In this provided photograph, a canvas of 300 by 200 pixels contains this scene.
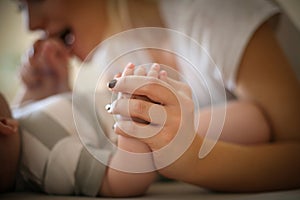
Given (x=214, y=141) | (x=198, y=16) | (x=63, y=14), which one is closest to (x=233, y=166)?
(x=214, y=141)

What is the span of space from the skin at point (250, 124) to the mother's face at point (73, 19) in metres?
0.34

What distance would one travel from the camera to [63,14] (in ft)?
2.53

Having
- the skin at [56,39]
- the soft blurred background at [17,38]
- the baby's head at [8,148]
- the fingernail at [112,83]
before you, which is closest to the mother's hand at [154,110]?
the fingernail at [112,83]

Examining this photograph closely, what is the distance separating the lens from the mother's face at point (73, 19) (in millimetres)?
757

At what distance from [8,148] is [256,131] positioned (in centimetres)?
29

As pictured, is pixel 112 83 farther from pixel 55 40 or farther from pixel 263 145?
pixel 55 40

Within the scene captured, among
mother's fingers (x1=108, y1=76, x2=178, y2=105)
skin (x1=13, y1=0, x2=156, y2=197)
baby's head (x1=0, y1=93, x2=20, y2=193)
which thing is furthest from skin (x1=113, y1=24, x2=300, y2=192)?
skin (x1=13, y1=0, x2=156, y2=197)

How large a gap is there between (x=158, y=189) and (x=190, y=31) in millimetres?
231

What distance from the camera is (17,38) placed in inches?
35.8

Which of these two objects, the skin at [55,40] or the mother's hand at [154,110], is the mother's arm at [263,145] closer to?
the mother's hand at [154,110]

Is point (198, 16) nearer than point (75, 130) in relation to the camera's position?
No

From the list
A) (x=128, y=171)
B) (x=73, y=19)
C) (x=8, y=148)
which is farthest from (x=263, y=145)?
(x=73, y=19)

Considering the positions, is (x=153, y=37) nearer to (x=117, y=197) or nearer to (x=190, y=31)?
(x=190, y=31)

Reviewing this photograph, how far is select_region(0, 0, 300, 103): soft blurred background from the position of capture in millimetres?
533
